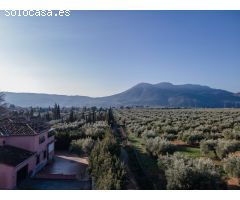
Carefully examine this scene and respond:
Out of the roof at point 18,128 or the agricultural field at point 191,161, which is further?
the roof at point 18,128

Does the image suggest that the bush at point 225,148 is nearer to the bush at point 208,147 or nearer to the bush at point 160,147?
the bush at point 208,147

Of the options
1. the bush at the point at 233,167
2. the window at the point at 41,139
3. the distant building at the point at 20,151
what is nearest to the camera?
→ the bush at the point at 233,167

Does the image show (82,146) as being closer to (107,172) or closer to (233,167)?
(107,172)

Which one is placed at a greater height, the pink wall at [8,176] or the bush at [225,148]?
the bush at [225,148]

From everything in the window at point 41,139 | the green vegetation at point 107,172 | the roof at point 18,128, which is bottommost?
the green vegetation at point 107,172

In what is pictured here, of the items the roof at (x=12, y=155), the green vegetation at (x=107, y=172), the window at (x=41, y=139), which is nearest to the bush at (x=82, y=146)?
the window at (x=41, y=139)

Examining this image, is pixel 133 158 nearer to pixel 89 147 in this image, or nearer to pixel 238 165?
pixel 89 147
